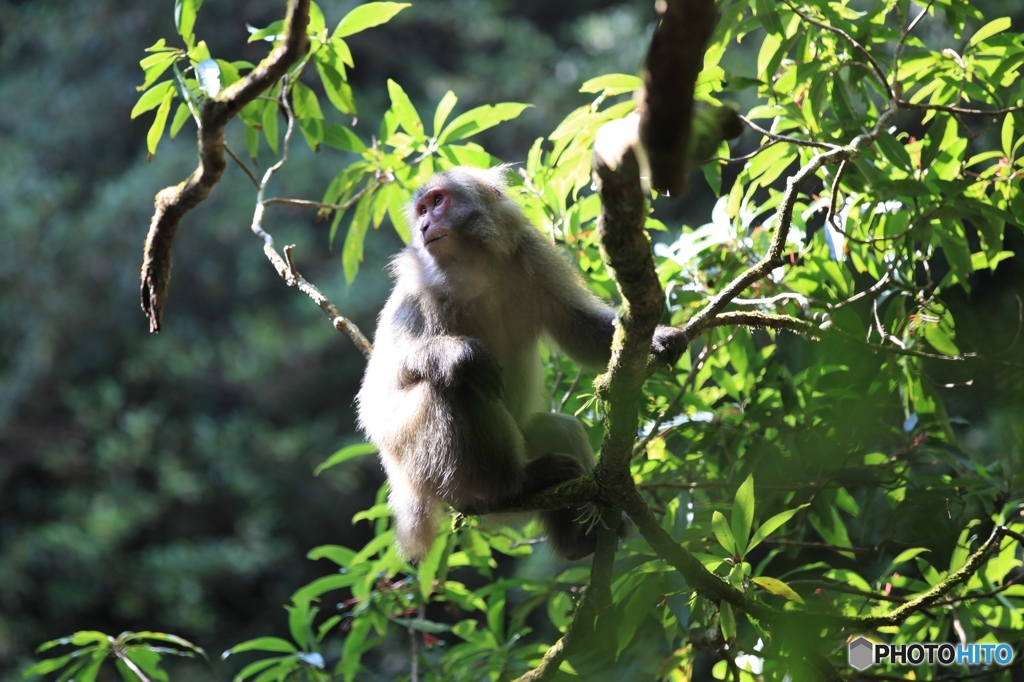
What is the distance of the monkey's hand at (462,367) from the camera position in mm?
3279

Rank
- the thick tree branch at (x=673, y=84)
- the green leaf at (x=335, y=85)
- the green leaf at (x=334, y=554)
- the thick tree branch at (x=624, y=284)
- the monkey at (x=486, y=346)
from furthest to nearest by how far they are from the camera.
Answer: the green leaf at (x=334, y=554), the green leaf at (x=335, y=85), the monkey at (x=486, y=346), the thick tree branch at (x=624, y=284), the thick tree branch at (x=673, y=84)

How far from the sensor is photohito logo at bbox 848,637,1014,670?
319 centimetres

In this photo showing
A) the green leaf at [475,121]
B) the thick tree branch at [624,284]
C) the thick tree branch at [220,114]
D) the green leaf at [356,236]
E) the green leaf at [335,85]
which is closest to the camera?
the thick tree branch at [624,284]

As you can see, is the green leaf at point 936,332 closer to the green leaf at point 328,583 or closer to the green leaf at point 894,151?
the green leaf at point 894,151

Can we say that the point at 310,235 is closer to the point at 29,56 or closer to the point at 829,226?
the point at 29,56

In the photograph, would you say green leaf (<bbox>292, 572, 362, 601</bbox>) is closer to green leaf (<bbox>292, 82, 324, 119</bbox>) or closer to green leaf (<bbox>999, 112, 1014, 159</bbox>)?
green leaf (<bbox>292, 82, 324, 119</bbox>)

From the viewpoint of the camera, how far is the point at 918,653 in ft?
10.7

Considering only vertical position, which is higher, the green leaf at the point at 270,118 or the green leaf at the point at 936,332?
the green leaf at the point at 270,118

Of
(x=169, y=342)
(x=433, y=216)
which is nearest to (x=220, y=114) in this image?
(x=433, y=216)

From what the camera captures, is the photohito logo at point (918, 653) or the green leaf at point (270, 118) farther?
the green leaf at point (270, 118)

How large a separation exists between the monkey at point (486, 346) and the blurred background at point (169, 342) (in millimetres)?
7140

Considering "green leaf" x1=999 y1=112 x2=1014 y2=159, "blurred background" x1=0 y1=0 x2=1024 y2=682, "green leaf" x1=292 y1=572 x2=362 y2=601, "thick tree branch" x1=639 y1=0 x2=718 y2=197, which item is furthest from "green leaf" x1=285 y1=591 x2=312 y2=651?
"blurred background" x1=0 y1=0 x2=1024 y2=682

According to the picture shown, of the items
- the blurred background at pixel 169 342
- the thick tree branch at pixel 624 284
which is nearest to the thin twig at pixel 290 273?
the thick tree branch at pixel 624 284

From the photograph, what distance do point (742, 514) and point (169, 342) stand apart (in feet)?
31.6
